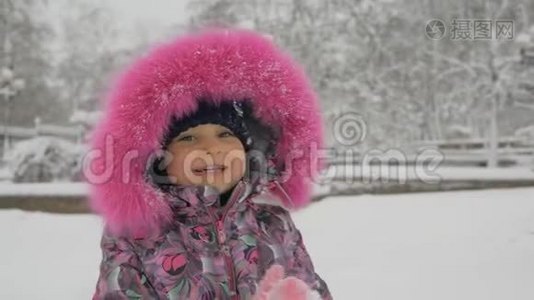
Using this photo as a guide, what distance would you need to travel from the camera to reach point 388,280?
2.91 metres

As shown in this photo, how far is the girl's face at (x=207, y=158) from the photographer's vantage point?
1184 mm

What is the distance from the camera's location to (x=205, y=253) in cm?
112

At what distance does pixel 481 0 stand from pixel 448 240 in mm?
5807

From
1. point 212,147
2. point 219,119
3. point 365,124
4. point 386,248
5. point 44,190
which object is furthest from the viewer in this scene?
point 365,124

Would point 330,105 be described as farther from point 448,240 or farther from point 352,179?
point 448,240

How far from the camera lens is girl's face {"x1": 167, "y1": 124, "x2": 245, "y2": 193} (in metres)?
1.18

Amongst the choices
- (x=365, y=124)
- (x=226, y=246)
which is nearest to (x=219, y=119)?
(x=226, y=246)

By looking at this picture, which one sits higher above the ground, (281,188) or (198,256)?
(281,188)

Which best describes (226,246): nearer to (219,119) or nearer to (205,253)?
(205,253)

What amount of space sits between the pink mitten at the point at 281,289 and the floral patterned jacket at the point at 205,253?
0.13 feet

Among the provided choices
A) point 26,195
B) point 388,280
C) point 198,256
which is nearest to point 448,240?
point 388,280

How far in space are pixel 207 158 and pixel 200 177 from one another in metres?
0.05

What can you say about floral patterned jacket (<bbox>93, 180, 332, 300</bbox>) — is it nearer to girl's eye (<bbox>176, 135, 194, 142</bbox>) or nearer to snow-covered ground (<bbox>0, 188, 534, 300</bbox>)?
girl's eye (<bbox>176, 135, 194, 142</bbox>)

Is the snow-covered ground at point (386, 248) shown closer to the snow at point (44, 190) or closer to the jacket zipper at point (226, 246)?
the snow at point (44, 190)
